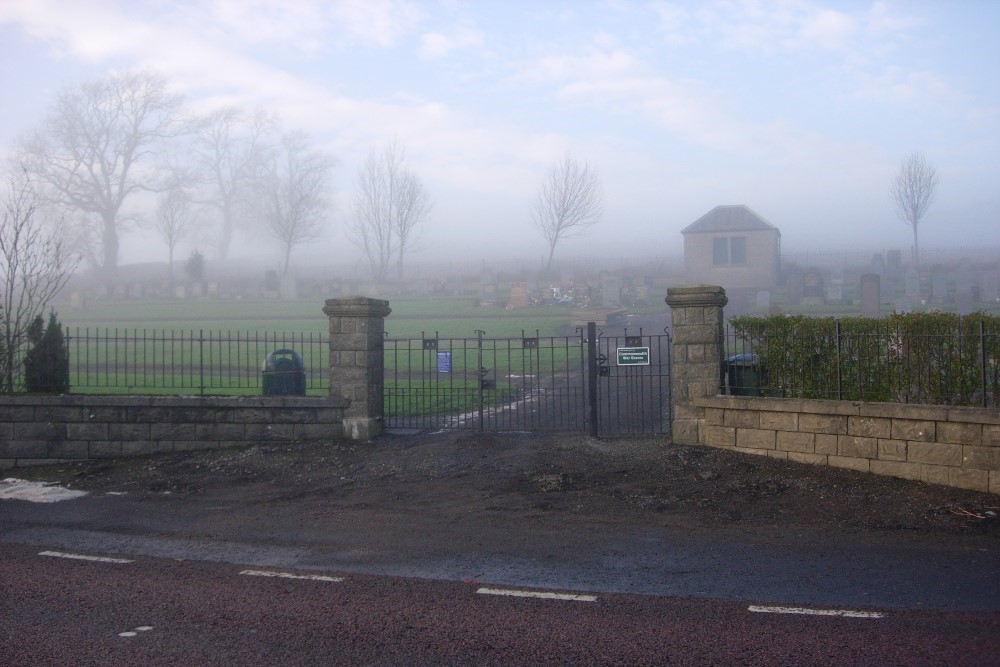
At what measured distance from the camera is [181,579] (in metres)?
6.31

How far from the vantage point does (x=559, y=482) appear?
9.17m

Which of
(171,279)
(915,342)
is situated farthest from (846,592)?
(171,279)

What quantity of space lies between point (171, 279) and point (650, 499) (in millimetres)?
47009

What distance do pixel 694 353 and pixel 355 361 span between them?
447cm

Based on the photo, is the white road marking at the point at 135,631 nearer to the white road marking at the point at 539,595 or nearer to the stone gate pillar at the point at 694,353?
the white road marking at the point at 539,595

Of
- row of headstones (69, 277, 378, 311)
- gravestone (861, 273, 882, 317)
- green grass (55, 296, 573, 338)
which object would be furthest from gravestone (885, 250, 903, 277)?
row of headstones (69, 277, 378, 311)

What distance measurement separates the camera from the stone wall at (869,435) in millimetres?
8117

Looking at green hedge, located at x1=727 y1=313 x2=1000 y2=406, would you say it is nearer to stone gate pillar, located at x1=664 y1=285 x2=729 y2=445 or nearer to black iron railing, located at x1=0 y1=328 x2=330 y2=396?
stone gate pillar, located at x1=664 y1=285 x2=729 y2=445

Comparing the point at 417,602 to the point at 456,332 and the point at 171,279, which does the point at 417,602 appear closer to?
the point at 456,332

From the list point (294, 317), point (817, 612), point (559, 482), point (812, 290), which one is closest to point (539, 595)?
point (817, 612)

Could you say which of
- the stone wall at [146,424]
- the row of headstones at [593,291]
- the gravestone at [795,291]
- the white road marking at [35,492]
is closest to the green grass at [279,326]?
the row of headstones at [593,291]

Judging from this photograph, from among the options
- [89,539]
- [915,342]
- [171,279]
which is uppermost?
[171,279]

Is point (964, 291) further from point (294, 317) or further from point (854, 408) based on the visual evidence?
point (854, 408)

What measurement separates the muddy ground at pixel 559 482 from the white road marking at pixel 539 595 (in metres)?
2.22
